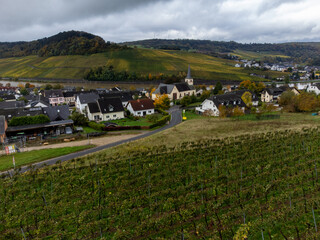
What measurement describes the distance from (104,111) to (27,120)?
17.2m

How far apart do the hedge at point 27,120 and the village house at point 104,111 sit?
11.7m

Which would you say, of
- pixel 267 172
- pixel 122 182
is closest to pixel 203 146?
pixel 267 172

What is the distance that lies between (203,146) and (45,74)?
517 ft

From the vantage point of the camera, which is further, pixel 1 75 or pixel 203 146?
pixel 1 75

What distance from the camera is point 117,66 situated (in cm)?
15812

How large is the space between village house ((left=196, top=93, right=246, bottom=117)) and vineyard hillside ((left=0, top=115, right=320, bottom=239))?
104ft

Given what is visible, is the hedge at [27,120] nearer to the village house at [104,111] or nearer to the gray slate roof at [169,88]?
the village house at [104,111]

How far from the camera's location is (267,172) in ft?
64.5

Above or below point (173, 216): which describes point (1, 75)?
above

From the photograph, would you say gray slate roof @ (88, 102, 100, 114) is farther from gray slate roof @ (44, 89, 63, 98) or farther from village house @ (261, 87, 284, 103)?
village house @ (261, 87, 284, 103)

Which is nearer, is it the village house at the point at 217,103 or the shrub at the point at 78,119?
the shrub at the point at 78,119

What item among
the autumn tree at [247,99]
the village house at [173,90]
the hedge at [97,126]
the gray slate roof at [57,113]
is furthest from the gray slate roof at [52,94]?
the autumn tree at [247,99]

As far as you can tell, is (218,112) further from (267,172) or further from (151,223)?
(151,223)

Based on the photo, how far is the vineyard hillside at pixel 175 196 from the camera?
44.7ft
